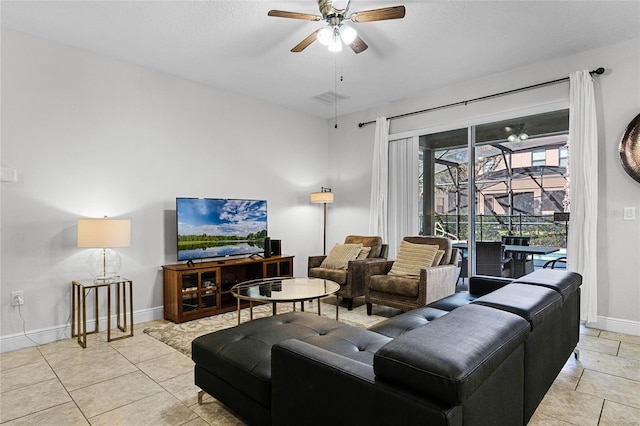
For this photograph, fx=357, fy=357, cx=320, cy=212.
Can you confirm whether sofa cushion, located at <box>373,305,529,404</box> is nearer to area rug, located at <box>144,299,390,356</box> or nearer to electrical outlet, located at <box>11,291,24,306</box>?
area rug, located at <box>144,299,390,356</box>

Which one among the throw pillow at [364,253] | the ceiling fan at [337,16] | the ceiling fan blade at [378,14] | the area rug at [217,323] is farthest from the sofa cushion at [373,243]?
the ceiling fan blade at [378,14]

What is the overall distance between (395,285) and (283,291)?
1.28m

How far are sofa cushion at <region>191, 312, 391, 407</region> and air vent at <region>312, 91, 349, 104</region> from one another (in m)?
3.42

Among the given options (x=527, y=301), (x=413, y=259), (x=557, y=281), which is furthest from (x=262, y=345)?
(x=413, y=259)

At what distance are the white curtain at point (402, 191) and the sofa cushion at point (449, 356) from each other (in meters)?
3.70

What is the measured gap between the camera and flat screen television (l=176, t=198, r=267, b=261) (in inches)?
159

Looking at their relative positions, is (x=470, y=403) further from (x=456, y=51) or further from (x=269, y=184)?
(x=269, y=184)

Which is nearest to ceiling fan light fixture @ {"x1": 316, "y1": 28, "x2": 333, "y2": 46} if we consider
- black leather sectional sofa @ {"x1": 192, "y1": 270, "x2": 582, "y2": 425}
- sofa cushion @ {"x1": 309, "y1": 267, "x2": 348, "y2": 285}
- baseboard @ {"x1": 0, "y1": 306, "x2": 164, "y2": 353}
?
black leather sectional sofa @ {"x1": 192, "y1": 270, "x2": 582, "y2": 425}

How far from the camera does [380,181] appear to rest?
5238mm

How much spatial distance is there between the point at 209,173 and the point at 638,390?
4426mm

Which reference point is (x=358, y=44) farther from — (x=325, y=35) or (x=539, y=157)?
(x=539, y=157)

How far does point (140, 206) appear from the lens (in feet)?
12.8

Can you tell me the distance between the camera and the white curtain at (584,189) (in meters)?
3.49

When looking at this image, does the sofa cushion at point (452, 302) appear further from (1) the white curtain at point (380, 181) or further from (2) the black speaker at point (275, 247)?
(2) the black speaker at point (275, 247)
